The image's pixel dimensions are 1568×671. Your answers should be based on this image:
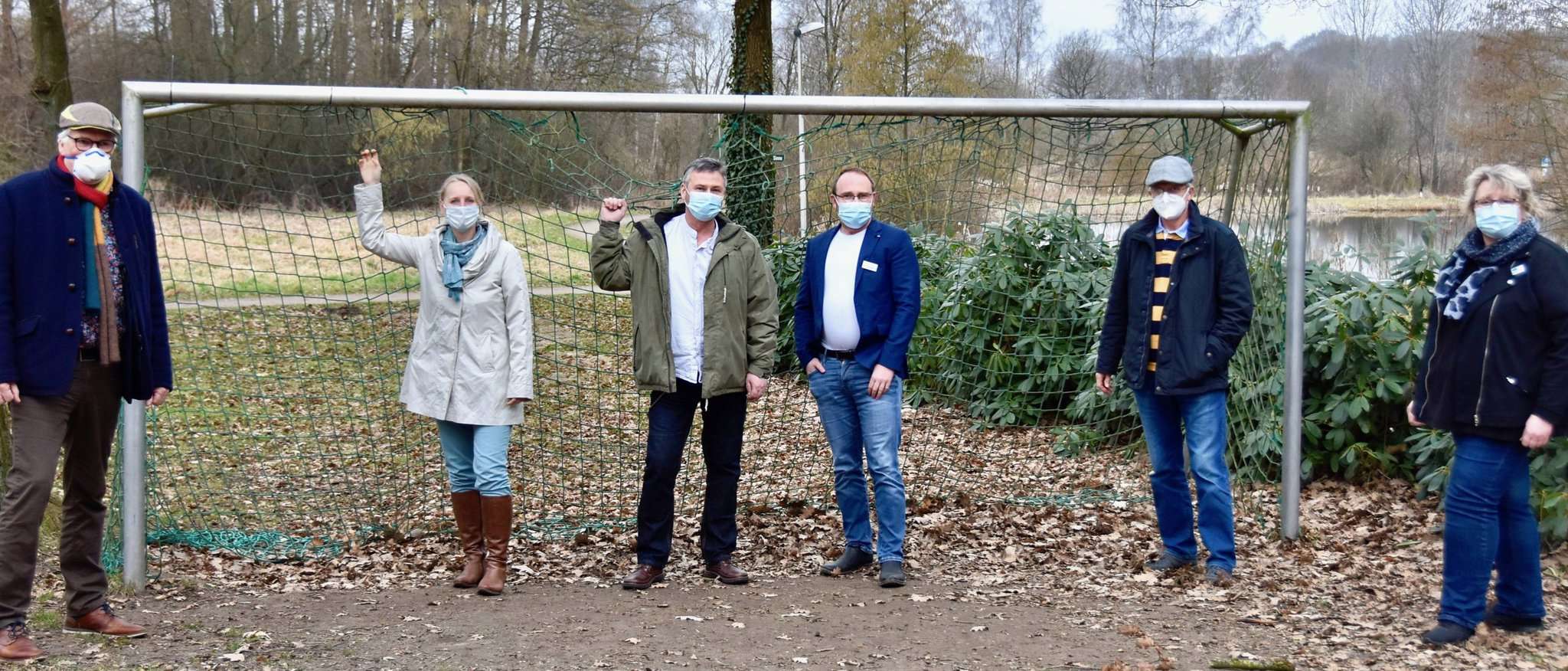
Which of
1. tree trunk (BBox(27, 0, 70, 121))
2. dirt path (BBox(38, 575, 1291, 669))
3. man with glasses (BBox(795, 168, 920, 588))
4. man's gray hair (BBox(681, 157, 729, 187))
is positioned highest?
tree trunk (BBox(27, 0, 70, 121))

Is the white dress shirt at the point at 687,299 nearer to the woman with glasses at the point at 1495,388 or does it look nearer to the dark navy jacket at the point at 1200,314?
the dark navy jacket at the point at 1200,314

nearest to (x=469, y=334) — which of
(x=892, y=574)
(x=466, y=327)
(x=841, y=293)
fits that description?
(x=466, y=327)

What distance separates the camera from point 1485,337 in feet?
12.9

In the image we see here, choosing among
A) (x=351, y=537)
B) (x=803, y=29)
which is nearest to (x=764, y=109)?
(x=351, y=537)

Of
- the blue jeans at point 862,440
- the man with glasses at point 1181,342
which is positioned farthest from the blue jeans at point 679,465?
the man with glasses at point 1181,342

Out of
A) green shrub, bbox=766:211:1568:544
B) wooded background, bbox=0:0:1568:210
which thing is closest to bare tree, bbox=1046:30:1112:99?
wooded background, bbox=0:0:1568:210

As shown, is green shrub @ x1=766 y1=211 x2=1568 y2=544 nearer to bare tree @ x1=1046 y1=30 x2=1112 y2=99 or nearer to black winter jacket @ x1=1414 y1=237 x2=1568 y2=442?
black winter jacket @ x1=1414 y1=237 x2=1568 y2=442

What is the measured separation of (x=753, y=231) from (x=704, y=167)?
6.85 feet

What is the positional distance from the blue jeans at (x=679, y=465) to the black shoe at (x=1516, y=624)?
2736 mm

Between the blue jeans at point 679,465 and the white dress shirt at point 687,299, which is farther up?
the white dress shirt at point 687,299

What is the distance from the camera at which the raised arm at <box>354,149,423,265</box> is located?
454 cm

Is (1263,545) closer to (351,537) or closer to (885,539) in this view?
(885,539)

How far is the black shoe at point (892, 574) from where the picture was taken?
486cm

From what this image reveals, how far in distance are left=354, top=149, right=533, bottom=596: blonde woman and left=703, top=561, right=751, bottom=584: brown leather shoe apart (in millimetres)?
900
